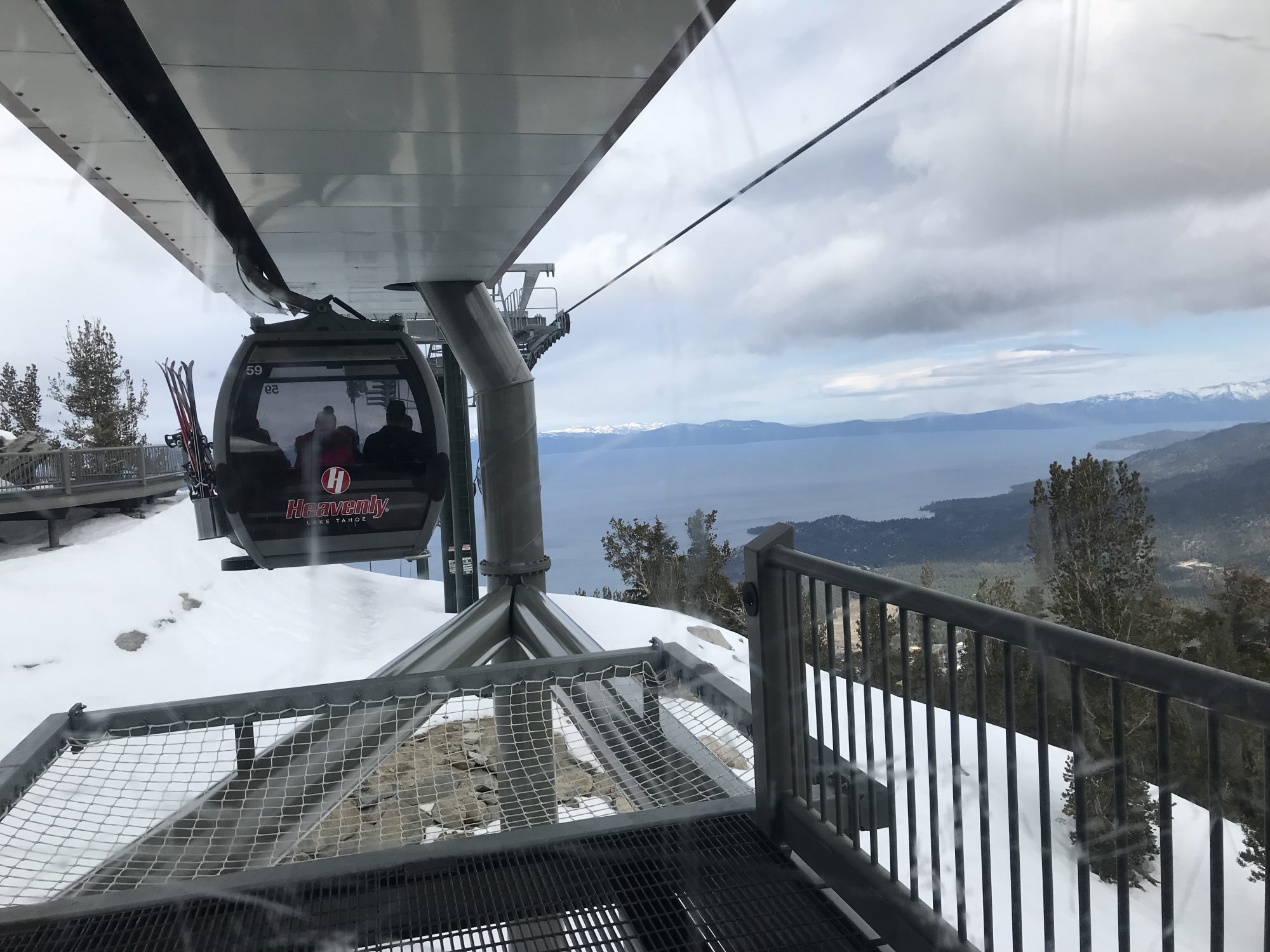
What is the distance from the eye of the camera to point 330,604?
21.6 metres

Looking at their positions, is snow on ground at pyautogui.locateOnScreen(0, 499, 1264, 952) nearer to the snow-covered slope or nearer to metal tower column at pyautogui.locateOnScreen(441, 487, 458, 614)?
the snow-covered slope

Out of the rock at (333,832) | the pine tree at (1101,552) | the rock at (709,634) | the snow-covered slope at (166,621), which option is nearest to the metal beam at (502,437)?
the rock at (333,832)

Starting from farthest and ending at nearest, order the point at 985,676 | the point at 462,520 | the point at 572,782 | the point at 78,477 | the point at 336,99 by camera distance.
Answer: the point at 78,477 → the point at 462,520 → the point at 572,782 → the point at 336,99 → the point at 985,676

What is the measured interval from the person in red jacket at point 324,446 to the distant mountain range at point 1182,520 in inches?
87.5

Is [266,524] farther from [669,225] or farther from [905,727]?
[905,727]

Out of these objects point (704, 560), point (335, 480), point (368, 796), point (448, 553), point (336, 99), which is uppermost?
point (336, 99)

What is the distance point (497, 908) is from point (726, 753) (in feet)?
2.34

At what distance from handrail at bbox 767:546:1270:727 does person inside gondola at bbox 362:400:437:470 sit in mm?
3130

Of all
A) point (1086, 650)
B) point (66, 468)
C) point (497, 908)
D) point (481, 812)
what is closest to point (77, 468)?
point (66, 468)

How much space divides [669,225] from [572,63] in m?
2.27

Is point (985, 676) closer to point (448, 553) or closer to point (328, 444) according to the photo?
point (328, 444)

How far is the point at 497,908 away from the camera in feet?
4.06

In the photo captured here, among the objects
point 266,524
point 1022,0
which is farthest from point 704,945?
point 266,524

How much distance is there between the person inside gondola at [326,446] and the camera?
3777 millimetres
